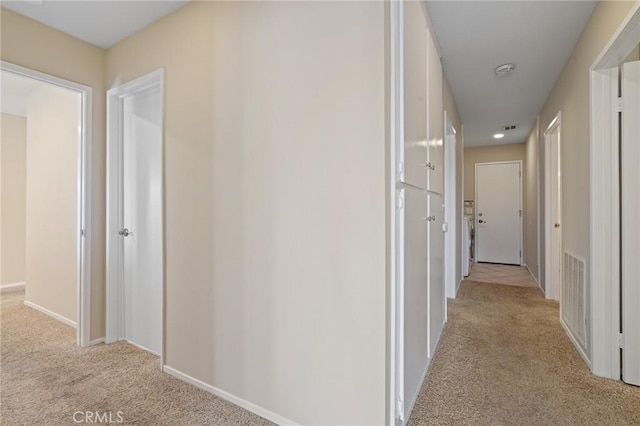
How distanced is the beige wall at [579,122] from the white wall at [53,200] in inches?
160

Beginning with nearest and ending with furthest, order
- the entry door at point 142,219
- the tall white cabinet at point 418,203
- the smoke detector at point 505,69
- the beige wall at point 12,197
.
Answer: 1. the tall white cabinet at point 418,203
2. the entry door at point 142,219
3. the smoke detector at point 505,69
4. the beige wall at point 12,197

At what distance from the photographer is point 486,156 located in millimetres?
6504

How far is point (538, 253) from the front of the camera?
4.36m

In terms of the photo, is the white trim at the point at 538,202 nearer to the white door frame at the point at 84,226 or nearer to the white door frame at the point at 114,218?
the white door frame at the point at 114,218

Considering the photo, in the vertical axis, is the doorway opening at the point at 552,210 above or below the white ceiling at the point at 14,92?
below

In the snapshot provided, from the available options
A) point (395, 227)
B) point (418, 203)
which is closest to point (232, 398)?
point (395, 227)

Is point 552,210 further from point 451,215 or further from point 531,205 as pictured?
point 531,205

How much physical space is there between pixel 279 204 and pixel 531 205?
527 centimetres

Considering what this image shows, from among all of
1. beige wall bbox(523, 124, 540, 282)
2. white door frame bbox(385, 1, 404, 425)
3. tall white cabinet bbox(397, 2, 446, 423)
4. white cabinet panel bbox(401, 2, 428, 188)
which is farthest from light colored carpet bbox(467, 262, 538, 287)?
white door frame bbox(385, 1, 404, 425)

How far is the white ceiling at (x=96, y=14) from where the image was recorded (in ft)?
6.73

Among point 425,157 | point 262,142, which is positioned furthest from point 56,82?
point 425,157

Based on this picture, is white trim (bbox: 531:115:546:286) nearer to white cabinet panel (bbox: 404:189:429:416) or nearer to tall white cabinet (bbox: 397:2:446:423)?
tall white cabinet (bbox: 397:2:446:423)

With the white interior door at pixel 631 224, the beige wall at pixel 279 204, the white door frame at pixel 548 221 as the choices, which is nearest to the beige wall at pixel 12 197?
the beige wall at pixel 279 204

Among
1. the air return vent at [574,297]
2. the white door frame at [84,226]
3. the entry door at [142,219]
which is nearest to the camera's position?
the air return vent at [574,297]
